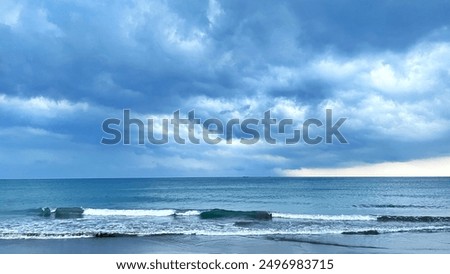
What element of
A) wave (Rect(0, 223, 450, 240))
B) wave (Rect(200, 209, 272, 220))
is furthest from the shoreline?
wave (Rect(200, 209, 272, 220))

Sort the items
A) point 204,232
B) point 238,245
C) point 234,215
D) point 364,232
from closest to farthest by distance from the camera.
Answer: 1. point 238,245
2. point 204,232
3. point 364,232
4. point 234,215

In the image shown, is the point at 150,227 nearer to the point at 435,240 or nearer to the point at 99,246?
the point at 99,246

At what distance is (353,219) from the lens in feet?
76.2

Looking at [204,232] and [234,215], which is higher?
[204,232]

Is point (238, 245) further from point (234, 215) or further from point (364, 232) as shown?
point (234, 215)

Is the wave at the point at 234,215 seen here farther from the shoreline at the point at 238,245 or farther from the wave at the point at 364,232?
the shoreline at the point at 238,245

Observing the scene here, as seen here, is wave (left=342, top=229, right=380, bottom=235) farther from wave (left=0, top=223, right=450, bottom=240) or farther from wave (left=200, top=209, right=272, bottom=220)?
wave (left=200, top=209, right=272, bottom=220)

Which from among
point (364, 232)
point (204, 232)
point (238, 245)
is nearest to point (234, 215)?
point (204, 232)

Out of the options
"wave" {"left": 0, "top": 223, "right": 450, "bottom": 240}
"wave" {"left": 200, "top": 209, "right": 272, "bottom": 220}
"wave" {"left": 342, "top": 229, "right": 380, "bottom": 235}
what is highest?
"wave" {"left": 0, "top": 223, "right": 450, "bottom": 240}

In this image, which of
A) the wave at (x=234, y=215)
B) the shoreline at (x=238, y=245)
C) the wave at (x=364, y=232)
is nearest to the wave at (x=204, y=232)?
the wave at (x=364, y=232)

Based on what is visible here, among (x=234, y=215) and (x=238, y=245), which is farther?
(x=234, y=215)

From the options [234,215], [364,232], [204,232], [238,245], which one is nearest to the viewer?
[238,245]

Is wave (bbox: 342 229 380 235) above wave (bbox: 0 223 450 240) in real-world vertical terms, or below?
below

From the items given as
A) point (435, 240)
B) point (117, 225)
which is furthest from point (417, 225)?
point (117, 225)
